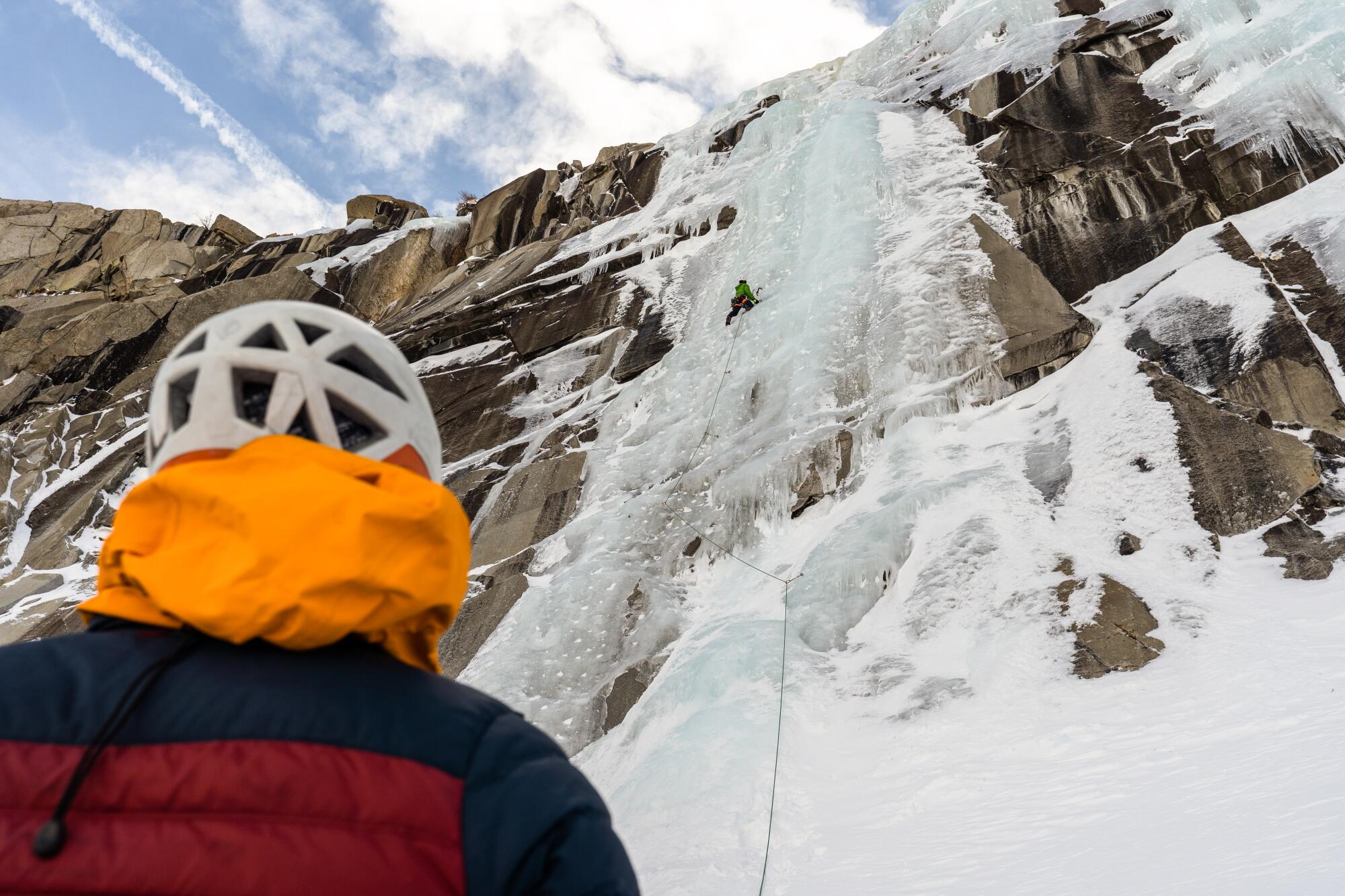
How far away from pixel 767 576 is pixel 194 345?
25.8 feet

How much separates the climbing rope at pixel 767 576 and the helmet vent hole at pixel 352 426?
410 centimetres

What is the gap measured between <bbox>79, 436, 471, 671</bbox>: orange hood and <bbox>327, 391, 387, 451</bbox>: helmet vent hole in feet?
0.54

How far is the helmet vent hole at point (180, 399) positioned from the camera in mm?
1248

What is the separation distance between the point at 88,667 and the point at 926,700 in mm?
6150

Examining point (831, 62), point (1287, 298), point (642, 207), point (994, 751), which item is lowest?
point (994, 751)

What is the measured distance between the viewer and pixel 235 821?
2.96 feet

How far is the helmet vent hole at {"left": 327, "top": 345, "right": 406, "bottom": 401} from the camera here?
1353mm

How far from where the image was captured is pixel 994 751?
534 cm

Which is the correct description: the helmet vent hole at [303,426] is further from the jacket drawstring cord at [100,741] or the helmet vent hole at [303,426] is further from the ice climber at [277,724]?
the jacket drawstring cord at [100,741]

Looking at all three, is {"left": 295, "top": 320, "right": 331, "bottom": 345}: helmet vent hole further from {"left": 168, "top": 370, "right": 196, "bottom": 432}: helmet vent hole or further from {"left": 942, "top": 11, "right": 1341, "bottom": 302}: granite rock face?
{"left": 942, "top": 11, "right": 1341, "bottom": 302}: granite rock face

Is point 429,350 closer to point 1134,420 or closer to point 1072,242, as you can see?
point 1072,242

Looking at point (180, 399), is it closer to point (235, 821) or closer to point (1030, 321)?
point (235, 821)

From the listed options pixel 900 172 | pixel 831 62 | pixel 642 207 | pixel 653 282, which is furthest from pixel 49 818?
pixel 831 62

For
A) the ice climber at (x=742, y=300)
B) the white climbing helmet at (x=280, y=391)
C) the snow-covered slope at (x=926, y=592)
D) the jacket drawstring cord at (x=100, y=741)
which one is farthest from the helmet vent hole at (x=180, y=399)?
the ice climber at (x=742, y=300)
